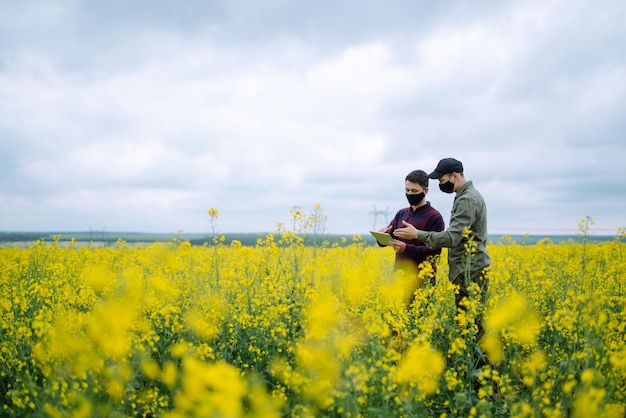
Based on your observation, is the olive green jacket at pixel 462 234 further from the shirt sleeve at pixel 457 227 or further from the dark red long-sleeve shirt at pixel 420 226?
the dark red long-sleeve shirt at pixel 420 226

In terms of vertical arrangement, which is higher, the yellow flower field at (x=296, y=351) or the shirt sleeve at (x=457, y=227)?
the shirt sleeve at (x=457, y=227)

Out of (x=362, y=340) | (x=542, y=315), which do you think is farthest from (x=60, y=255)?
(x=542, y=315)

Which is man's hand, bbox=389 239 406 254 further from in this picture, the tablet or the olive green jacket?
the olive green jacket

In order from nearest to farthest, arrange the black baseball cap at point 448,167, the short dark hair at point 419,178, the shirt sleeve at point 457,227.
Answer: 1. the shirt sleeve at point 457,227
2. the black baseball cap at point 448,167
3. the short dark hair at point 419,178

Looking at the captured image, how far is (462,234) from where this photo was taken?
384 cm

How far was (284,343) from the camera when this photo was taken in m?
3.67

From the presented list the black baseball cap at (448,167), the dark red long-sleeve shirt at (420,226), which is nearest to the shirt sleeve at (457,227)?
the black baseball cap at (448,167)

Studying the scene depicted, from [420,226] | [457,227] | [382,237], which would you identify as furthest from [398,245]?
[457,227]

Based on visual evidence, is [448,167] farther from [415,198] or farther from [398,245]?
[398,245]

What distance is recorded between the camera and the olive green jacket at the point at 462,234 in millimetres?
3834

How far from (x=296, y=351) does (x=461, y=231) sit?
189 centimetres

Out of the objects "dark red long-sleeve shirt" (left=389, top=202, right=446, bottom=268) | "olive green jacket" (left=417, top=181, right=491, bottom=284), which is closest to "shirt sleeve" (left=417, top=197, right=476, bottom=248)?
"olive green jacket" (left=417, top=181, right=491, bottom=284)

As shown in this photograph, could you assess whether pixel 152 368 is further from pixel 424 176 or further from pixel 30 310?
pixel 424 176

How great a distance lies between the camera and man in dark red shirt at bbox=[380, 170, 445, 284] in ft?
14.3
